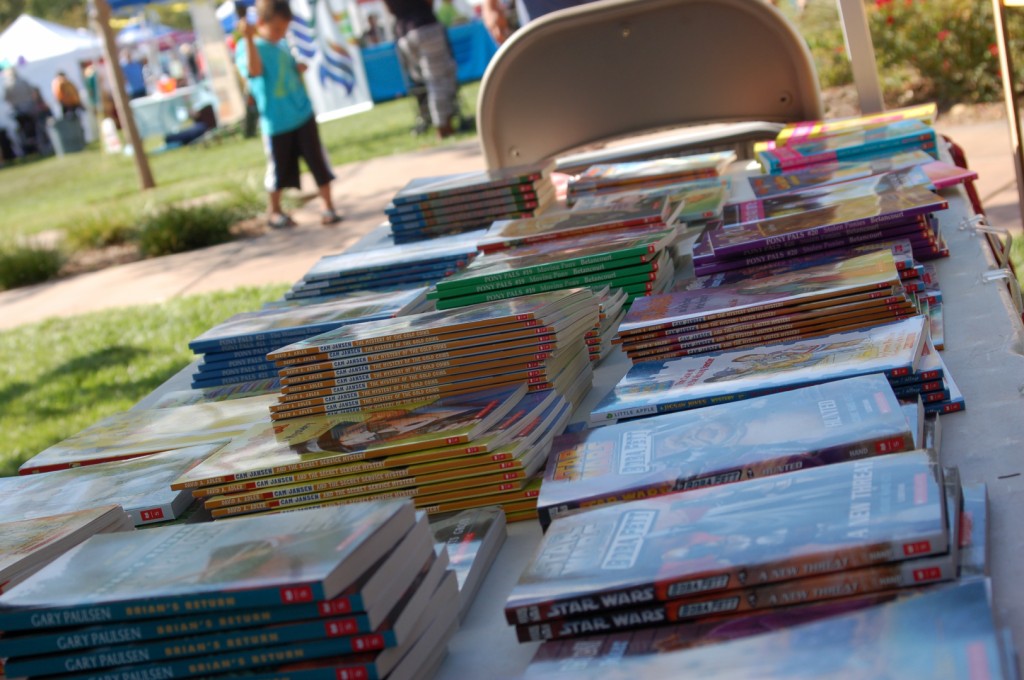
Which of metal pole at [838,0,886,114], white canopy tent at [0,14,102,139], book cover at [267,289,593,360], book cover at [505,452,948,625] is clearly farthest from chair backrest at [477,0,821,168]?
white canopy tent at [0,14,102,139]

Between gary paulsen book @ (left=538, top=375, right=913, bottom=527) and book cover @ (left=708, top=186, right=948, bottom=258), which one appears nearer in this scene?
gary paulsen book @ (left=538, top=375, right=913, bottom=527)

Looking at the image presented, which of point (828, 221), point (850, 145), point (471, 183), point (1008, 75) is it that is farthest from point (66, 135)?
point (828, 221)

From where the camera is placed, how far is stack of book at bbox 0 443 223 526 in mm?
1687

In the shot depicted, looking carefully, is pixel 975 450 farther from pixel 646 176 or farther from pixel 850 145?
pixel 646 176

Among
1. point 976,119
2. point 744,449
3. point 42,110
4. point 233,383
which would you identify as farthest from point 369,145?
point 42,110

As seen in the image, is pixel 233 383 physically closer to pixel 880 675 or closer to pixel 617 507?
pixel 617 507

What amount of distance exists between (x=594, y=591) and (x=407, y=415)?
2.06ft

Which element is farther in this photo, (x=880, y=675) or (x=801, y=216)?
(x=801, y=216)

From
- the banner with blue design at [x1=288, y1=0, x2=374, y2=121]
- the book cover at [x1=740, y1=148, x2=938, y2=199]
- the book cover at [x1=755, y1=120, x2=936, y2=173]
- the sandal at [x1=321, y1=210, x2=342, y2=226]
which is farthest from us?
the banner with blue design at [x1=288, y1=0, x2=374, y2=121]

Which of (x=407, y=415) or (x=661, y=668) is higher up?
(x=407, y=415)

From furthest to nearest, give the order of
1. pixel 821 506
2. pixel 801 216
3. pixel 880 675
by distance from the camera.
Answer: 1. pixel 801 216
2. pixel 821 506
3. pixel 880 675

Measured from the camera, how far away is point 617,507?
4.33 ft

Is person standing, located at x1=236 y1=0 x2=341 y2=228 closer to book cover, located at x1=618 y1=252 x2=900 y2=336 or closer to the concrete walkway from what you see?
the concrete walkway

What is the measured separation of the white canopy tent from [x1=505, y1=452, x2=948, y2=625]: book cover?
94.5ft
